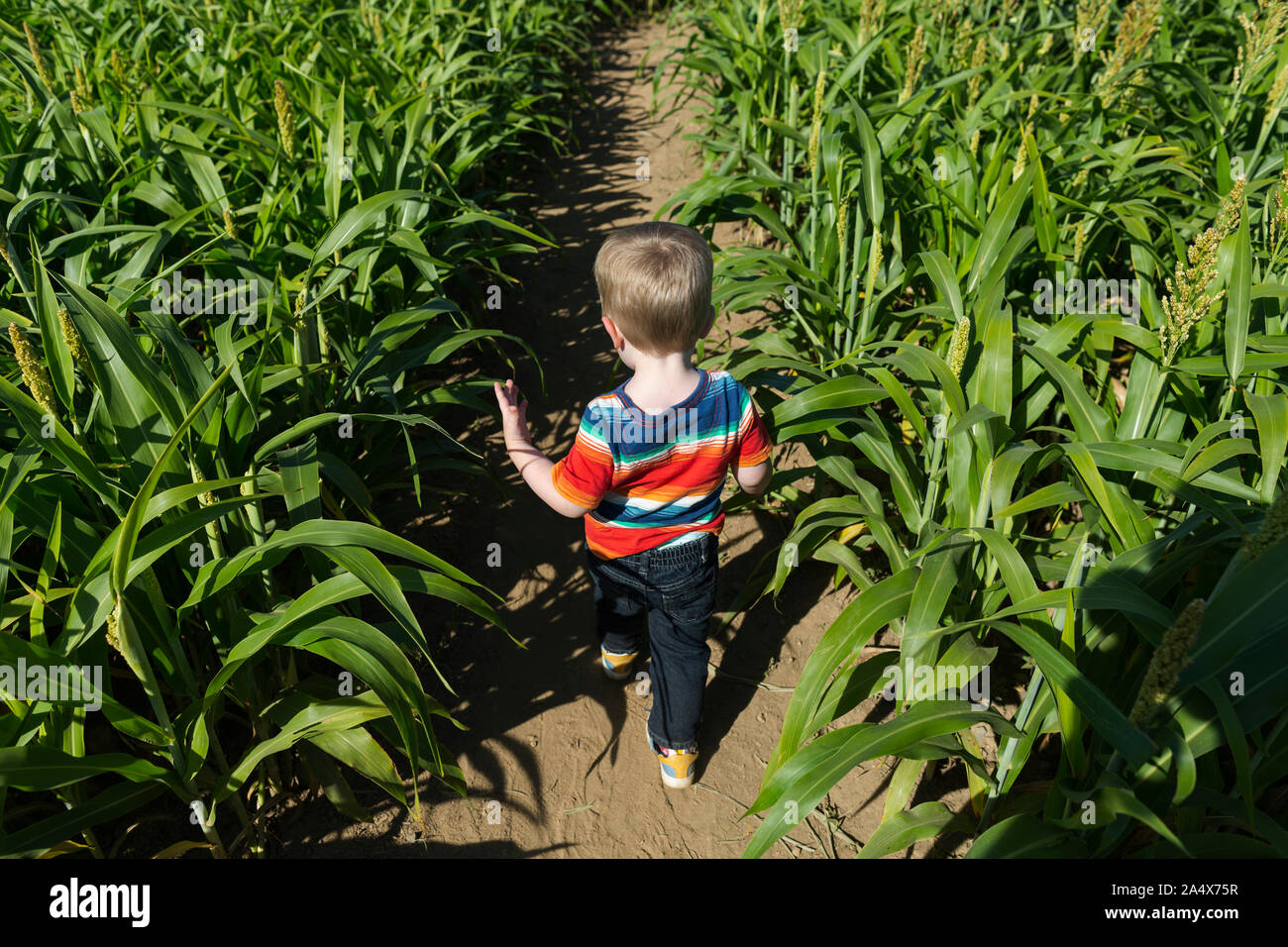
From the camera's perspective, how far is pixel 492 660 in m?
2.39

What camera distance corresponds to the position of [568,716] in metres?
2.27

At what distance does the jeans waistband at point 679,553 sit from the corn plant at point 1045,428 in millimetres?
303

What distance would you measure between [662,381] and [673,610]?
634 mm

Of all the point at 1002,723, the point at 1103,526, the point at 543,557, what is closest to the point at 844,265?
the point at 1103,526

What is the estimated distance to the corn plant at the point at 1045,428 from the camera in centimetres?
147

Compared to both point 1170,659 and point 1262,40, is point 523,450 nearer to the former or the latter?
point 1170,659

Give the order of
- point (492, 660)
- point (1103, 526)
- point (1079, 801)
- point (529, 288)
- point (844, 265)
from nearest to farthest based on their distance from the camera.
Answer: point (1079, 801) < point (1103, 526) < point (492, 660) < point (844, 265) < point (529, 288)

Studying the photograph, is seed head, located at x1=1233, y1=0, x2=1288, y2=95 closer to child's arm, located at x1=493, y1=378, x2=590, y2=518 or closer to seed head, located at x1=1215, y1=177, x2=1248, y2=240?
seed head, located at x1=1215, y1=177, x2=1248, y2=240

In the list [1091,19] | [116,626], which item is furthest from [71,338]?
[1091,19]

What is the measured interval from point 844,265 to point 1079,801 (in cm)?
179

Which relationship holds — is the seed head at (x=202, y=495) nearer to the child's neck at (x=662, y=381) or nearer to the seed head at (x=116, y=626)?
the seed head at (x=116, y=626)

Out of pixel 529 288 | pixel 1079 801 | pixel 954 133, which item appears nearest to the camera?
pixel 1079 801

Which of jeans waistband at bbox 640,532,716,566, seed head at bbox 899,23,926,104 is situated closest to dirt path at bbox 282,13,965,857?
jeans waistband at bbox 640,532,716,566

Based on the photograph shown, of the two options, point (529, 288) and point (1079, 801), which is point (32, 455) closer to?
point (1079, 801)
